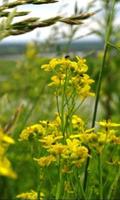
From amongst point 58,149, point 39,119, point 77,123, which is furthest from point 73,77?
point 39,119

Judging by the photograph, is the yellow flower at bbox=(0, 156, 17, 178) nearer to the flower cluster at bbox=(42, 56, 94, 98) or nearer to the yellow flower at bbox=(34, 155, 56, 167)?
the yellow flower at bbox=(34, 155, 56, 167)

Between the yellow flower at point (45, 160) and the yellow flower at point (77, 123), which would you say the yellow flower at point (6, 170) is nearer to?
the yellow flower at point (45, 160)

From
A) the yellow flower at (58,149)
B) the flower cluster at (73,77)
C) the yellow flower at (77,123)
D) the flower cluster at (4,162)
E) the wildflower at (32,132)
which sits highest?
the flower cluster at (4,162)

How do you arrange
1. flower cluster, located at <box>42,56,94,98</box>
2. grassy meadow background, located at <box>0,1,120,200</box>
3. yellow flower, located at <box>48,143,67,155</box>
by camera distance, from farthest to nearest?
grassy meadow background, located at <box>0,1,120,200</box> → flower cluster, located at <box>42,56,94,98</box> → yellow flower, located at <box>48,143,67,155</box>

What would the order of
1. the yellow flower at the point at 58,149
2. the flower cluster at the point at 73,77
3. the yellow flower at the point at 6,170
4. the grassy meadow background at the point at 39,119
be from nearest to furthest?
1. the yellow flower at the point at 6,170
2. the yellow flower at the point at 58,149
3. the flower cluster at the point at 73,77
4. the grassy meadow background at the point at 39,119

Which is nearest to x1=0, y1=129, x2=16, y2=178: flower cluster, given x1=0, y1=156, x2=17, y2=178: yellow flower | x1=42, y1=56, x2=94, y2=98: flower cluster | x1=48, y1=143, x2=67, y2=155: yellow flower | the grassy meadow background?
x1=0, y1=156, x2=17, y2=178: yellow flower

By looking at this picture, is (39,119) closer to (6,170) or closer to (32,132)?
(32,132)

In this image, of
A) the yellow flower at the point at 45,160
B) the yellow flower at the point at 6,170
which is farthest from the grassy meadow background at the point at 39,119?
the yellow flower at the point at 6,170

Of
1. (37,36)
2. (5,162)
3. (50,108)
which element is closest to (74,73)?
(5,162)

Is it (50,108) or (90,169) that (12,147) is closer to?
(50,108)
